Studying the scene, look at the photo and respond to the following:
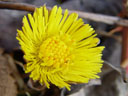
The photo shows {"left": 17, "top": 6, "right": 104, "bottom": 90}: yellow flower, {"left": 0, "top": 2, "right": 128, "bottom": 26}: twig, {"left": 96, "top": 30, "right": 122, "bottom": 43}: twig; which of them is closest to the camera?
{"left": 17, "top": 6, "right": 104, "bottom": 90}: yellow flower

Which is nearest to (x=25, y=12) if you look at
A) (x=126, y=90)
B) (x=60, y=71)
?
(x=60, y=71)

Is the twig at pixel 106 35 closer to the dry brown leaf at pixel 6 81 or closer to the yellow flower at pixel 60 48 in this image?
the yellow flower at pixel 60 48

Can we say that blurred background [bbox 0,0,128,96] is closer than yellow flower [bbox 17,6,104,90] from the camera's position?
No

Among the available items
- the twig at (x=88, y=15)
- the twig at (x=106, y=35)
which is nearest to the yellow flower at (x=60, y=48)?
the twig at (x=88, y=15)

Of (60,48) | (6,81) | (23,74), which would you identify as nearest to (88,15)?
(60,48)

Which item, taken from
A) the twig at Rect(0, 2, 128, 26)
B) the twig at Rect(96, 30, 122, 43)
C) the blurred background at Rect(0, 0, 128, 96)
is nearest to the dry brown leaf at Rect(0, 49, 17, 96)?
the blurred background at Rect(0, 0, 128, 96)

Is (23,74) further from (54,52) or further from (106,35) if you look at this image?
(106,35)

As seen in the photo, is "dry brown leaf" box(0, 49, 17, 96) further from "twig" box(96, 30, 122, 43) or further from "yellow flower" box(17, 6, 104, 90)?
"twig" box(96, 30, 122, 43)

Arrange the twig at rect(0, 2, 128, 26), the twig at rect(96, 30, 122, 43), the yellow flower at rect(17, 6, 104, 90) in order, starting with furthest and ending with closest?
the twig at rect(96, 30, 122, 43) < the twig at rect(0, 2, 128, 26) < the yellow flower at rect(17, 6, 104, 90)
